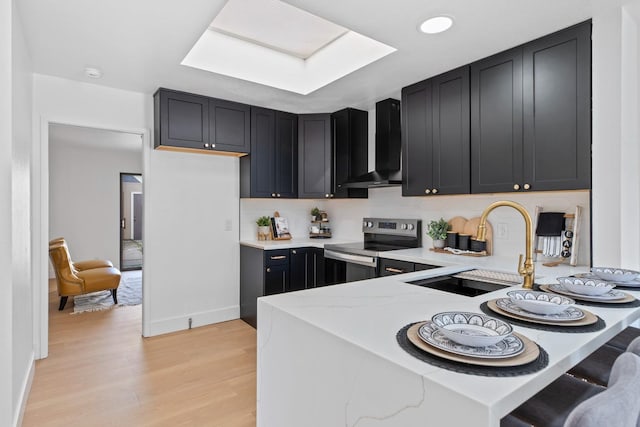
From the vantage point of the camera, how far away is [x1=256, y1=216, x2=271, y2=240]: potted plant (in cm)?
410

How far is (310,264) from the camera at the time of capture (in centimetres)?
382

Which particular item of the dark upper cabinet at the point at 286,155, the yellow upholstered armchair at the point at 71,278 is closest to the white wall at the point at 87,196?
the yellow upholstered armchair at the point at 71,278

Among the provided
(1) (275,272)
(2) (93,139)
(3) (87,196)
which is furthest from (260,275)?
(3) (87,196)

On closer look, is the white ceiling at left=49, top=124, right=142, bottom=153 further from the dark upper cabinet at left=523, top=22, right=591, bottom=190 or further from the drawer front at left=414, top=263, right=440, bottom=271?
the dark upper cabinet at left=523, top=22, right=591, bottom=190

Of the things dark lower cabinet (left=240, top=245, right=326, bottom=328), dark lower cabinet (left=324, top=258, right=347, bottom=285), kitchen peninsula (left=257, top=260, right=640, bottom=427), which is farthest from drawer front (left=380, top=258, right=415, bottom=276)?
kitchen peninsula (left=257, top=260, right=640, bottom=427)

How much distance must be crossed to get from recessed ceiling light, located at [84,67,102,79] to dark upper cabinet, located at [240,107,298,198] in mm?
1366

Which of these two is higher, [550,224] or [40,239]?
[550,224]

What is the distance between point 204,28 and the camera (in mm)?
2211

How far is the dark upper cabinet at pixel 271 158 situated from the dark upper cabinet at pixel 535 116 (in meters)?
2.00

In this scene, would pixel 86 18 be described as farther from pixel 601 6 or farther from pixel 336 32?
pixel 601 6

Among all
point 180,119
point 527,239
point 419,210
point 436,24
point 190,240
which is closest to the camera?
point 527,239

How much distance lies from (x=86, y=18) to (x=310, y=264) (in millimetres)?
2714

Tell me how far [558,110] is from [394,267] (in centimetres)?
158

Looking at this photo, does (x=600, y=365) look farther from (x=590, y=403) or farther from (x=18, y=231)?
(x=18, y=231)
